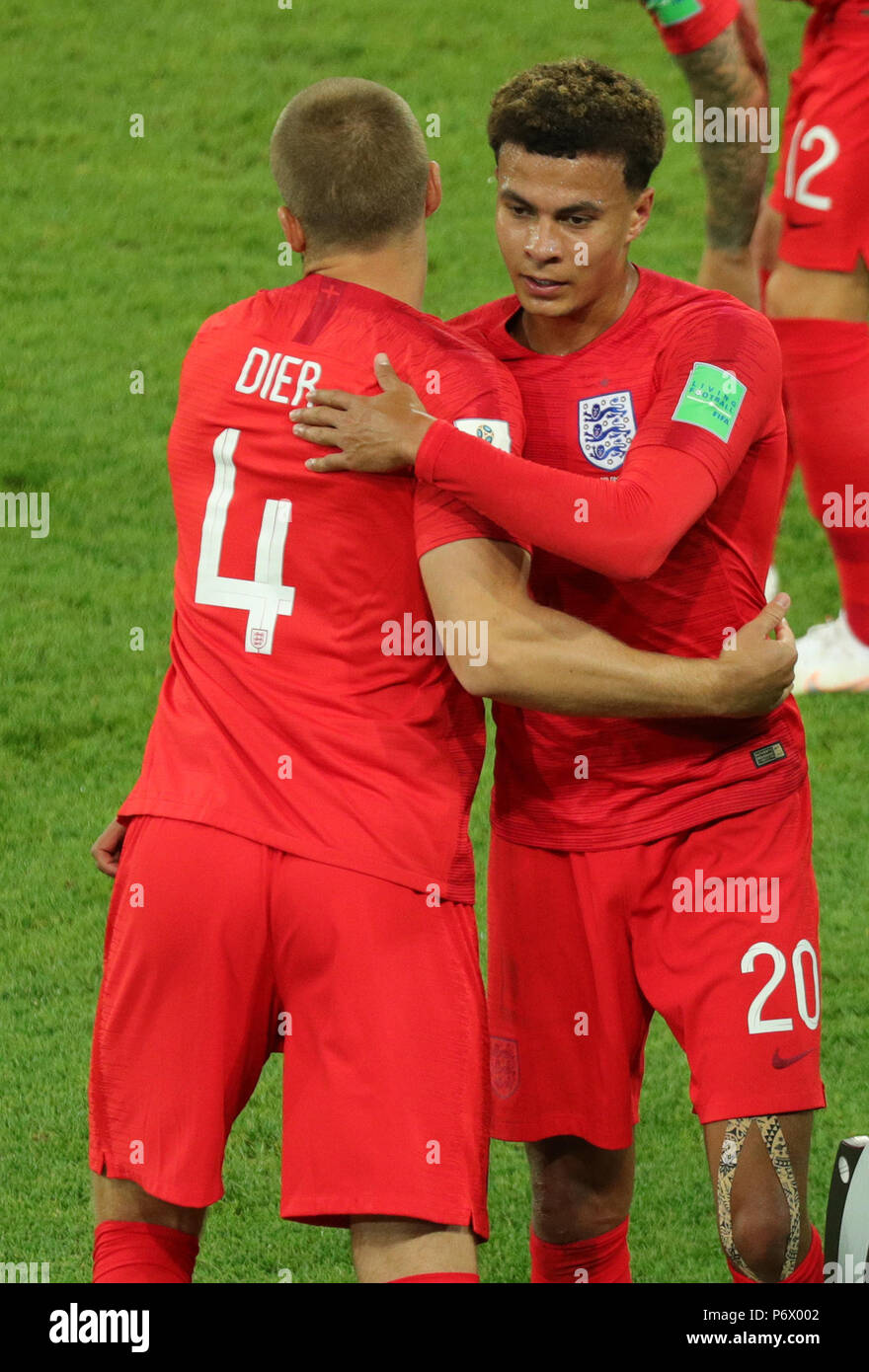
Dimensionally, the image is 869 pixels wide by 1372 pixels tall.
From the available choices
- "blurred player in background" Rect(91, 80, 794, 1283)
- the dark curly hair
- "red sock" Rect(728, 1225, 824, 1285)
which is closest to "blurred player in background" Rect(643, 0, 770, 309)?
the dark curly hair

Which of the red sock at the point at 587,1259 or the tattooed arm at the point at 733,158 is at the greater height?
the tattooed arm at the point at 733,158

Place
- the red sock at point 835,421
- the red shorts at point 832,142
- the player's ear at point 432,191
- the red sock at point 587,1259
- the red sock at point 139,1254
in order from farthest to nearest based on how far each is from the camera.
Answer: the red sock at point 835,421, the red shorts at point 832,142, the red sock at point 587,1259, the player's ear at point 432,191, the red sock at point 139,1254

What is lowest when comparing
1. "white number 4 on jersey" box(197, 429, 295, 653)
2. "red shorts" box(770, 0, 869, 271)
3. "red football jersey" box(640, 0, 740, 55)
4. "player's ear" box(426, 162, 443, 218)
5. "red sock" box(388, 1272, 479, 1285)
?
"red sock" box(388, 1272, 479, 1285)

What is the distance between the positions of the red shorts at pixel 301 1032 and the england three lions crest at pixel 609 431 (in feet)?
2.83

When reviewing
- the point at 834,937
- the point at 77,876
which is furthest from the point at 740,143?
the point at 77,876

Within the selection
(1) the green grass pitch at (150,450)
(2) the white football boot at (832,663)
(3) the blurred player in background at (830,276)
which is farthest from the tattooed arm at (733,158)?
(1) the green grass pitch at (150,450)

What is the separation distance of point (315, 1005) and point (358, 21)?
429 inches

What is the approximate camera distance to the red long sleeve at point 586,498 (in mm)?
3076

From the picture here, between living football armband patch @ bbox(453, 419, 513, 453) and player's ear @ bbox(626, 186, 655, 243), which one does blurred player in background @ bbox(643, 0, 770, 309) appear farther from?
living football armband patch @ bbox(453, 419, 513, 453)

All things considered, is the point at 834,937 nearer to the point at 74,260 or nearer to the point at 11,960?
the point at 11,960

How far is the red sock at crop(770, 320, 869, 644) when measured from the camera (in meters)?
6.87

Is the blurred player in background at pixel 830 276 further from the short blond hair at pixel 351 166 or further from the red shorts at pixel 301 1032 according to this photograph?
the red shorts at pixel 301 1032

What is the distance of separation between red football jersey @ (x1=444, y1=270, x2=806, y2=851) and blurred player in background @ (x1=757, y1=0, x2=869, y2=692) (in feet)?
10.6

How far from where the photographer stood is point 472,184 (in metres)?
11.6
